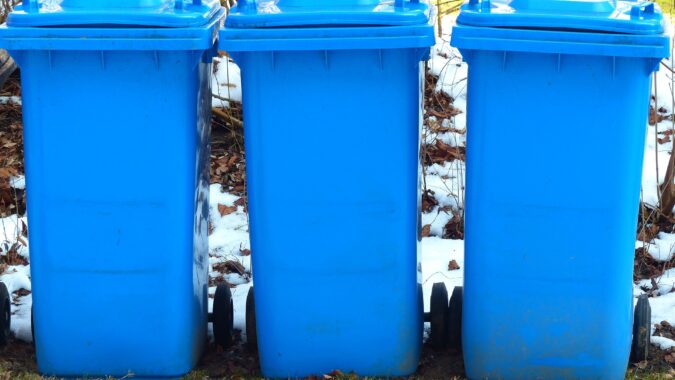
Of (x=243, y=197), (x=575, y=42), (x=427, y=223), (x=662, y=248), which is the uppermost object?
(x=575, y=42)

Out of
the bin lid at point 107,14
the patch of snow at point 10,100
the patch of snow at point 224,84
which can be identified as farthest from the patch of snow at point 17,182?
the bin lid at point 107,14

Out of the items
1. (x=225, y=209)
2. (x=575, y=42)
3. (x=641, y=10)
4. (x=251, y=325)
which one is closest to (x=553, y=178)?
(x=575, y=42)

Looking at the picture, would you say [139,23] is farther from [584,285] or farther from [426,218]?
[426,218]

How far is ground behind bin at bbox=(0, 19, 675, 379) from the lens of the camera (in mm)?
4383

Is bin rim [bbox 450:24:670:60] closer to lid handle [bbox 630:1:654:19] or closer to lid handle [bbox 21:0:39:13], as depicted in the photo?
lid handle [bbox 630:1:654:19]

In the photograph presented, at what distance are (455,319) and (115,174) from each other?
1.55 metres

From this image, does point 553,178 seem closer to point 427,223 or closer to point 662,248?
point 662,248

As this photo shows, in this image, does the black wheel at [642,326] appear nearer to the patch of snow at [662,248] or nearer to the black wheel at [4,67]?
the patch of snow at [662,248]

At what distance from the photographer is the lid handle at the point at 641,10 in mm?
3613

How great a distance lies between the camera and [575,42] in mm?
3527

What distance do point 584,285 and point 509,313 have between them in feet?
1.01

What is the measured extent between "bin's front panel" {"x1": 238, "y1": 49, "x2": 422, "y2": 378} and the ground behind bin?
0.08 m

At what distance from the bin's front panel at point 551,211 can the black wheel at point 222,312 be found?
102cm

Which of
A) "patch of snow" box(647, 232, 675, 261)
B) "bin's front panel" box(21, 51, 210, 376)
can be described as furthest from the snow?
"patch of snow" box(647, 232, 675, 261)
